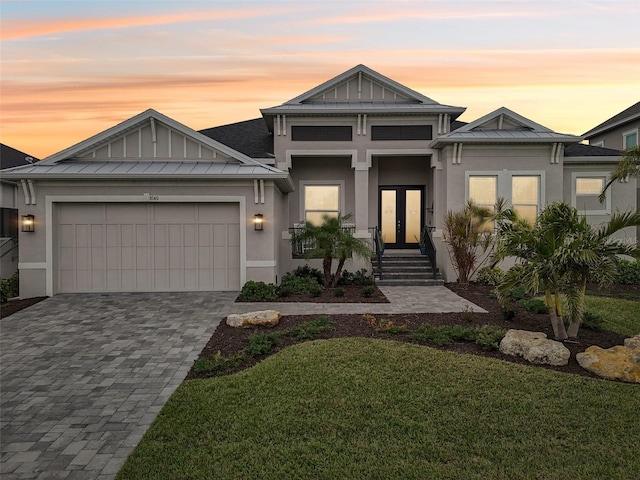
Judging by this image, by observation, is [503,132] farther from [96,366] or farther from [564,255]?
[96,366]

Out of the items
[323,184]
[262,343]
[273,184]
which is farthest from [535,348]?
[323,184]

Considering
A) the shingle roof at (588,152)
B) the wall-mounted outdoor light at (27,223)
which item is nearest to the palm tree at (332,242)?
the wall-mounted outdoor light at (27,223)

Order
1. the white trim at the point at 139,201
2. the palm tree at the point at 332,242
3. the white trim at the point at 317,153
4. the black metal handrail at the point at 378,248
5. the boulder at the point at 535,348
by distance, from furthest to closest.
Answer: the white trim at the point at 317,153 → the black metal handrail at the point at 378,248 → the palm tree at the point at 332,242 → the white trim at the point at 139,201 → the boulder at the point at 535,348

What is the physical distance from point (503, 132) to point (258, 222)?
8892 millimetres

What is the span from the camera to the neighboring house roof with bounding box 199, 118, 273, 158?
14797mm

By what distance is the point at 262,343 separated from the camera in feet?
21.0

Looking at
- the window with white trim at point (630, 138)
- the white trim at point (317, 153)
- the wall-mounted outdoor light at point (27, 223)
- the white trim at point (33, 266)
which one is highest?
the window with white trim at point (630, 138)

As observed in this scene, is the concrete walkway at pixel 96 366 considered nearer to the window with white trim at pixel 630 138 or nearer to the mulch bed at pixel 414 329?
the mulch bed at pixel 414 329

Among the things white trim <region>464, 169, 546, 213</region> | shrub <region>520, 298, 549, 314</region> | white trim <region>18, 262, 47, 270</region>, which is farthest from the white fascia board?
shrub <region>520, 298, 549, 314</region>

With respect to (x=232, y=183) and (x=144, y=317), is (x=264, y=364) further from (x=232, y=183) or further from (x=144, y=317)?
(x=232, y=183)

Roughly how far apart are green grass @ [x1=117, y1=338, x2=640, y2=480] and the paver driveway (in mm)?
387

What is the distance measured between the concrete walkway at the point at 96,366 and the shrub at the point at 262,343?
0.88 meters

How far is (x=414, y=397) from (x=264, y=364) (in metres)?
2.12

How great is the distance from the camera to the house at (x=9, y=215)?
38.6 ft
